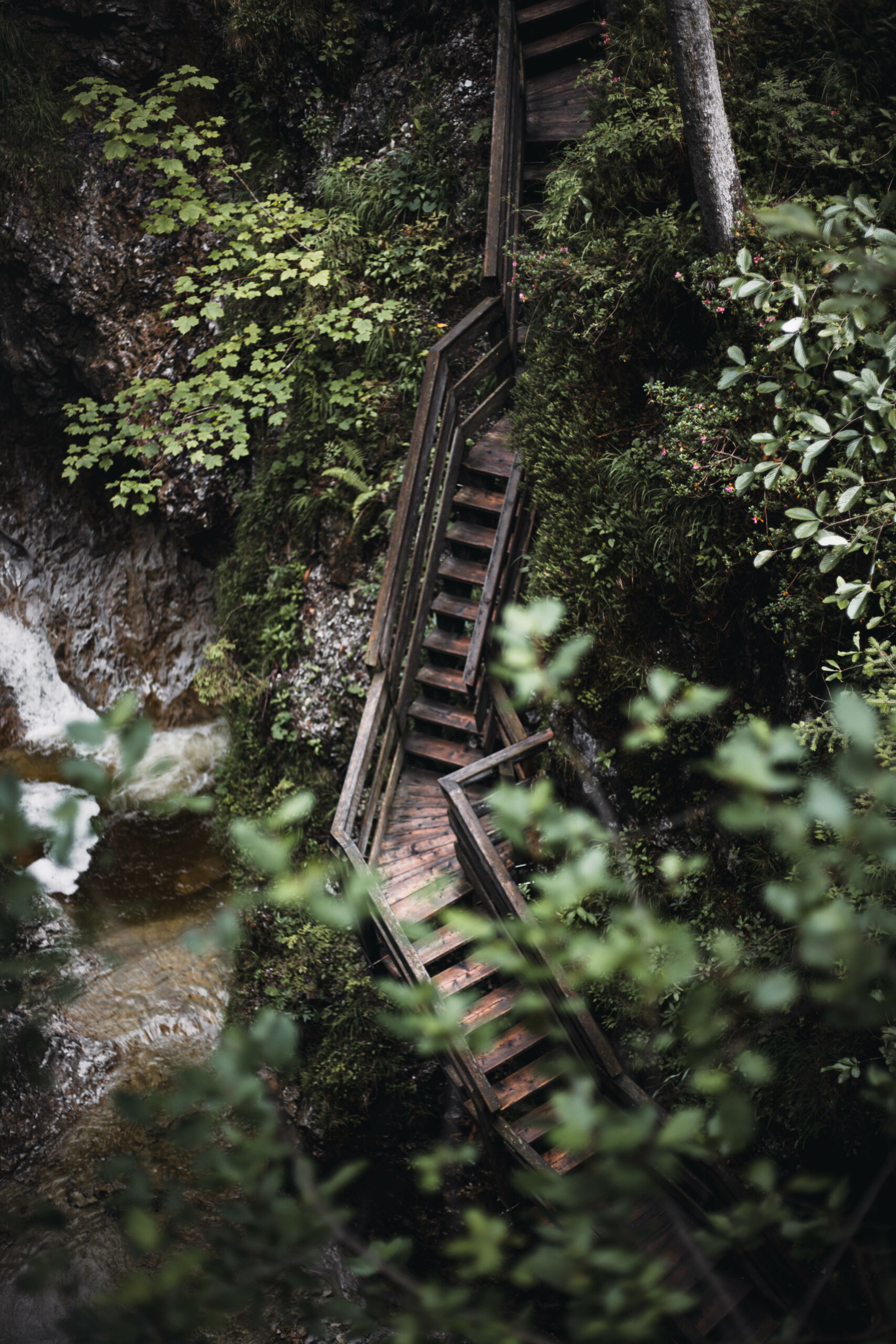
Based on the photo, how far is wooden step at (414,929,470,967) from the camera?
550cm

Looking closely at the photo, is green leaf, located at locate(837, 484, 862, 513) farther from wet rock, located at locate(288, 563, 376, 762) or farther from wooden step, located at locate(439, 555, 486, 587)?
wet rock, located at locate(288, 563, 376, 762)

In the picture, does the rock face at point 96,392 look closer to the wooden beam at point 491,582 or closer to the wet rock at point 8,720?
the wet rock at point 8,720

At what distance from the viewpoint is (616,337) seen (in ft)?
17.3

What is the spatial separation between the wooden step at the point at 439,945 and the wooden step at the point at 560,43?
8.05m

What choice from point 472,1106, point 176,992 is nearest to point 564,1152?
point 472,1106

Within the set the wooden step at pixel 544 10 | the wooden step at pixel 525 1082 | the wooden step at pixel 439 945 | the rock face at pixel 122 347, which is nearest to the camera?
the wooden step at pixel 525 1082

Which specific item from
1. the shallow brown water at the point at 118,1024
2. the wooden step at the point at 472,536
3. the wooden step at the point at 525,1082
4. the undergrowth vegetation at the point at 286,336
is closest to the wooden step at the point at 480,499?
the wooden step at the point at 472,536

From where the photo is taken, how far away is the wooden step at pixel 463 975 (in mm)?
5508

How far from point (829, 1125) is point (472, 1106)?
2.17 m

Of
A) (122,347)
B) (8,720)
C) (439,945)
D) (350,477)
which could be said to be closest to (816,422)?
(439,945)

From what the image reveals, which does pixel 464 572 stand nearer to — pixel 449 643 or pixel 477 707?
pixel 449 643

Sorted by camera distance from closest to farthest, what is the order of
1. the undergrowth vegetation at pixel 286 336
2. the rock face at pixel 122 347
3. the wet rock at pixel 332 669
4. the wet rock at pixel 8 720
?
the wet rock at pixel 332 669 < the undergrowth vegetation at pixel 286 336 < the rock face at pixel 122 347 < the wet rock at pixel 8 720

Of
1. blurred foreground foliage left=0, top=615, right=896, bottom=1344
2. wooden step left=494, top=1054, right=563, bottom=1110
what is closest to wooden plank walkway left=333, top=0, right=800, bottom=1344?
wooden step left=494, top=1054, right=563, bottom=1110

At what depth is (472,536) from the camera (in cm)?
705
